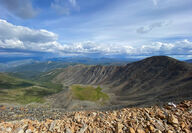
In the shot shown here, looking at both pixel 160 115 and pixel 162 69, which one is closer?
pixel 160 115

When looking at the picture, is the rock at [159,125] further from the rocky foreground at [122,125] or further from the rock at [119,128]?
the rock at [119,128]

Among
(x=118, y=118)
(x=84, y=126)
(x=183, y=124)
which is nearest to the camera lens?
(x=183, y=124)

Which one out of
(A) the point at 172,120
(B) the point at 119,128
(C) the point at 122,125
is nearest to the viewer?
(B) the point at 119,128

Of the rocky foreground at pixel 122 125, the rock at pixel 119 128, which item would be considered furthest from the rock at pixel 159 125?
the rock at pixel 119 128

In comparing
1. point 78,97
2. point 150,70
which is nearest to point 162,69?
point 150,70

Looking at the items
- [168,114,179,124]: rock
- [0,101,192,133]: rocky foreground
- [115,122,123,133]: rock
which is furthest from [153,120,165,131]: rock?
[115,122,123,133]: rock

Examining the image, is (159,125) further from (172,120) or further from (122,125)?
(122,125)

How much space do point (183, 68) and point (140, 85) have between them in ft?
185

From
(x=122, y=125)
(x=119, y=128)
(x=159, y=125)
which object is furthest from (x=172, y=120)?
(x=119, y=128)

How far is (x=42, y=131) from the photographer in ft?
50.4

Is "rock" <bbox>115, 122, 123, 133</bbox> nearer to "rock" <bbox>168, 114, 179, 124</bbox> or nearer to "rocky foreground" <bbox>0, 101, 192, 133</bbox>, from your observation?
"rocky foreground" <bbox>0, 101, 192, 133</bbox>

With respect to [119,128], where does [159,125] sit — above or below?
above

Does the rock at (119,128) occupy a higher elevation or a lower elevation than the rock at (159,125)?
lower

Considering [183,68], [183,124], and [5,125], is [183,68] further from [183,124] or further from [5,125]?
[5,125]
